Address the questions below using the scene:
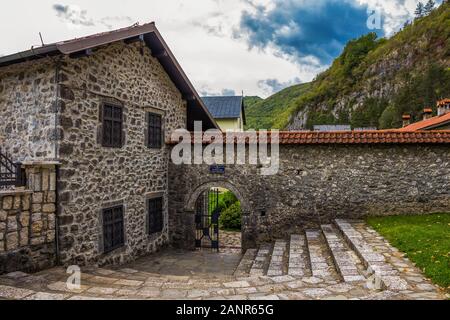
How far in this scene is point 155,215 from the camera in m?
10.4

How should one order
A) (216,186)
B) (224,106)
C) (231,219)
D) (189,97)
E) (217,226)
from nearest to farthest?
(216,186) → (217,226) → (189,97) → (231,219) → (224,106)

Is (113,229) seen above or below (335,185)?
below

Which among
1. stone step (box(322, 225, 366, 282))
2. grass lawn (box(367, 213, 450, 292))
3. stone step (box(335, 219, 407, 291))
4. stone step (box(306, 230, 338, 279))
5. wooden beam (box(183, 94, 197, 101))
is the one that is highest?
wooden beam (box(183, 94, 197, 101))

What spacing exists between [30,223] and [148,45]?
615cm

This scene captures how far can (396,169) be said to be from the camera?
9.60 metres

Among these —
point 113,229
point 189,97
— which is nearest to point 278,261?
point 113,229

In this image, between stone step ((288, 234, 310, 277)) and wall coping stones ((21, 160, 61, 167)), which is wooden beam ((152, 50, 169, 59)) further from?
stone step ((288, 234, 310, 277))

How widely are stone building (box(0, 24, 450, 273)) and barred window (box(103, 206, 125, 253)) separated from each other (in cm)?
3

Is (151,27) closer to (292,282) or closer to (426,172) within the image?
(292,282)

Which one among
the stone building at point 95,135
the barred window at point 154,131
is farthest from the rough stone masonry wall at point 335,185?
the stone building at point 95,135

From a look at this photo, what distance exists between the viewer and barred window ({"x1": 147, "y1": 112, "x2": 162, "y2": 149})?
10065 mm

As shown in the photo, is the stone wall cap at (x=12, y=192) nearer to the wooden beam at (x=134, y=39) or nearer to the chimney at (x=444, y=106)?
the wooden beam at (x=134, y=39)

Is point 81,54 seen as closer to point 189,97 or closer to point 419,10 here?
point 189,97

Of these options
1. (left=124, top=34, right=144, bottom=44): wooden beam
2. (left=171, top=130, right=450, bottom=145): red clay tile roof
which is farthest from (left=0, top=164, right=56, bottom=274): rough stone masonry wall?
(left=171, top=130, right=450, bottom=145): red clay tile roof
